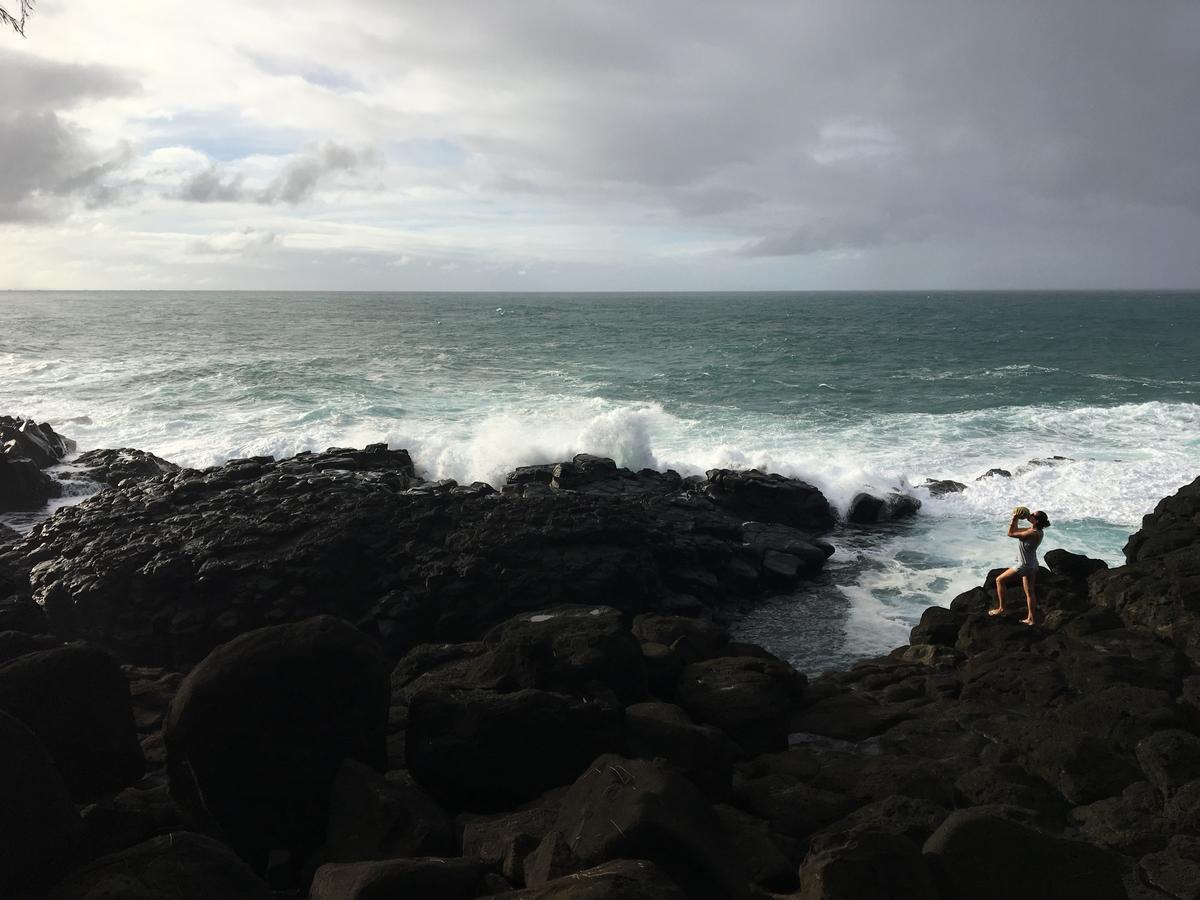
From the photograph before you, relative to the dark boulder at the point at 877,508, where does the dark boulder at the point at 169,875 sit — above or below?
above

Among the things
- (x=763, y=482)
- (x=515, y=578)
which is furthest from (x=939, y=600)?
(x=515, y=578)

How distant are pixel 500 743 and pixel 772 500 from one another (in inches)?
482

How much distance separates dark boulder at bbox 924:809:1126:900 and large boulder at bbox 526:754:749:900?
4.27ft

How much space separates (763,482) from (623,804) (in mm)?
13659

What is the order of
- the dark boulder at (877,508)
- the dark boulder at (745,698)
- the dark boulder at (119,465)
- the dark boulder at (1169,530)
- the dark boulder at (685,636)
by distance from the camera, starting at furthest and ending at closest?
the dark boulder at (119,465) → the dark boulder at (877,508) → the dark boulder at (1169,530) → the dark boulder at (685,636) → the dark boulder at (745,698)

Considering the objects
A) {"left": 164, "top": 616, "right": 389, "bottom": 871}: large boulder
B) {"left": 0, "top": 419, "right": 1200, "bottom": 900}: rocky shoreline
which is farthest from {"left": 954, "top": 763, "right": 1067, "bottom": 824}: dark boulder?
{"left": 164, "top": 616, "right": 389, "bottom": 871}: large boulder

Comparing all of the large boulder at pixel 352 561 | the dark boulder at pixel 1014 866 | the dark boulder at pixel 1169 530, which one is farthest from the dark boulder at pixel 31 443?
the dark boulder at pixel 1169 530

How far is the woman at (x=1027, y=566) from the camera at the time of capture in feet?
35.7

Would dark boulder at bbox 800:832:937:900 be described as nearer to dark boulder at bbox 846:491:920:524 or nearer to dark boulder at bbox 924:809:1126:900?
dark boulder at bbox 924:809:1126:900

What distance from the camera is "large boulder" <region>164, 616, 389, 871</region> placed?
19.9ft

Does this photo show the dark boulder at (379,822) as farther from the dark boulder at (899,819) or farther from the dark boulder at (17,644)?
the dark boulder at (17,644)

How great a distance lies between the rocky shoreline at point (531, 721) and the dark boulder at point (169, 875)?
0.02 metres

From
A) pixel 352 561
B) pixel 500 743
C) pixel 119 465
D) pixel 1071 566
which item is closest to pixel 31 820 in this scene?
pixel 500 743

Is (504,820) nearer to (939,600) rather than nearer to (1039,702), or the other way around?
(1039,702)
